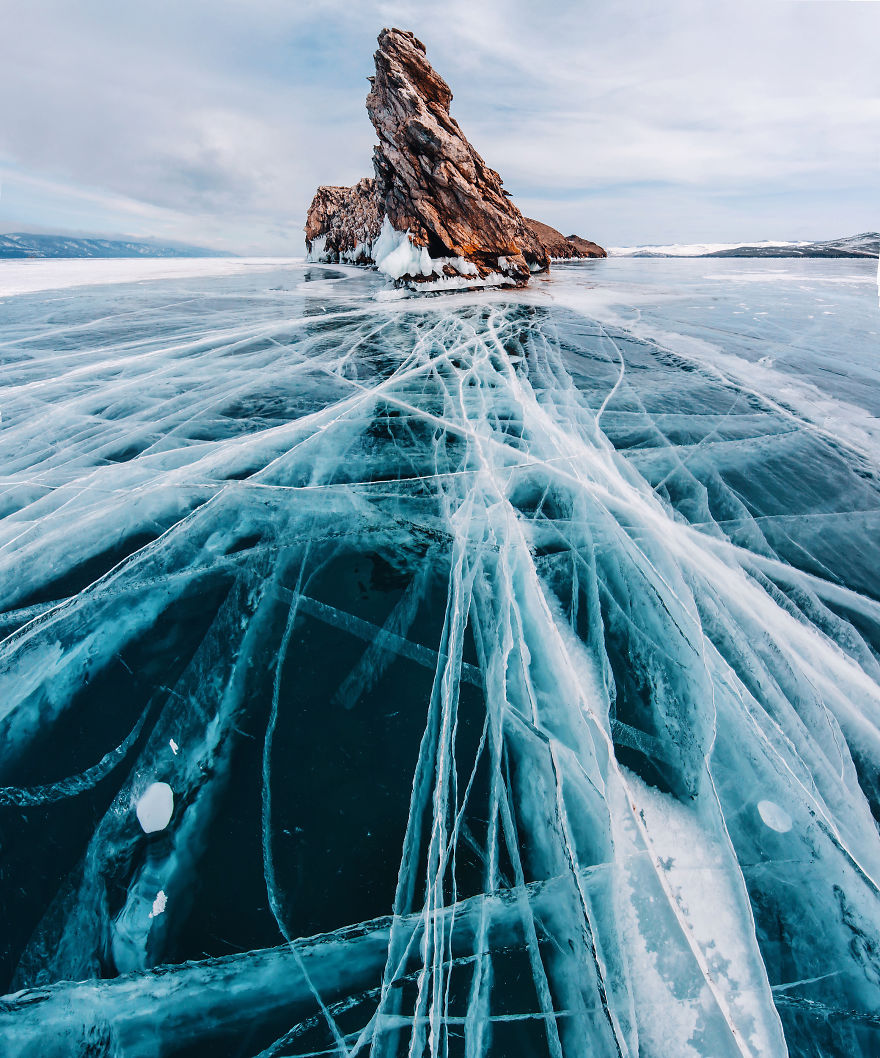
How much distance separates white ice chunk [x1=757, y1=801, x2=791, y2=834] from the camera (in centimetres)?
133

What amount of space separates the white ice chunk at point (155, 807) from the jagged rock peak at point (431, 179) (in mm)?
15462

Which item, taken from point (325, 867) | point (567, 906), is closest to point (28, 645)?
point (325, 867)

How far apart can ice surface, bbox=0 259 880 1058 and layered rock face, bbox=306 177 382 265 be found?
32.0 metres

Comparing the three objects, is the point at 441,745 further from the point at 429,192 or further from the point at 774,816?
the point at 429,192

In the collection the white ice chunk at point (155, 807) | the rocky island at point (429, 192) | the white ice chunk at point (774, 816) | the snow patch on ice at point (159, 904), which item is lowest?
the snow patch on ice at point (159, 904)

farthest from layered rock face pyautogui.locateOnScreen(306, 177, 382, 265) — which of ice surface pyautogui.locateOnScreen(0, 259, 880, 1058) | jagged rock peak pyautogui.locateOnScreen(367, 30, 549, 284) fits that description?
ice surface pyautogui.locateOnScreen(0, 259, 880, 1058)

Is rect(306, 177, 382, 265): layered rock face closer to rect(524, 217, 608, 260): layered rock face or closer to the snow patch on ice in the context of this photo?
rect(524, 217, 608, 260): layered rock face

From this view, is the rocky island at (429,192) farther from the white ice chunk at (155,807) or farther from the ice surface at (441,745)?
the white ice chunk at (155,807)

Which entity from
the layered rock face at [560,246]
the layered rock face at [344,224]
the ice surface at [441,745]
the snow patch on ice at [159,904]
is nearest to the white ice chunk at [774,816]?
the ice surface at [441,745]

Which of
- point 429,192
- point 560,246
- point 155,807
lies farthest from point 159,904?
point 560,246

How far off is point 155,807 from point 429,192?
Answer: 1861 cm

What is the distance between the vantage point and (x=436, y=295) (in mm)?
12805

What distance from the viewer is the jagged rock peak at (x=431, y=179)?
14.2 metres

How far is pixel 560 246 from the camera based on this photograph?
42438 millimetres
